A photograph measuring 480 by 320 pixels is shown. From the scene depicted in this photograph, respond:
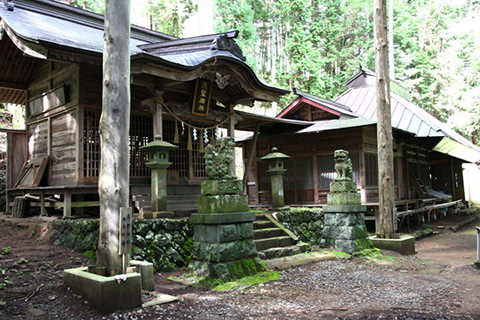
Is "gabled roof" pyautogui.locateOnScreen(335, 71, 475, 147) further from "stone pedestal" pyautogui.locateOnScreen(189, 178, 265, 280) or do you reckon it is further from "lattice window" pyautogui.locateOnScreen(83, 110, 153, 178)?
"stone pedestal" pyautogui.locateOnScreen(189, 178, 265, 280)

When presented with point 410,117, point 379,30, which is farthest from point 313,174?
point 379,30

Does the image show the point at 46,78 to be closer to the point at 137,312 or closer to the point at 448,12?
the point at 137,312

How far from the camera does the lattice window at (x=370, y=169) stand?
15.3 m

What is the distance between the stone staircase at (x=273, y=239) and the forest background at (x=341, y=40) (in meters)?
18.7

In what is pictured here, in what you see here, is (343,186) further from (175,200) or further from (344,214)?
(175,200)

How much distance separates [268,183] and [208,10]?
15.2m

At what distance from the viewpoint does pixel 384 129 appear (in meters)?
10.5

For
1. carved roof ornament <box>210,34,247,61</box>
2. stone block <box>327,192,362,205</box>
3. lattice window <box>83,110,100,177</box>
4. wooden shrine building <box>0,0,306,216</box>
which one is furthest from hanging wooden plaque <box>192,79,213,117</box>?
stone block <box>327,192,362,205</box>

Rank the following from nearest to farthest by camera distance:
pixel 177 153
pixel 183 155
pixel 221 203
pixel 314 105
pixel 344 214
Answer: pixel 221 203
pixel 344 214
pixel 177 153
pixel 183 155
pixel 314 105

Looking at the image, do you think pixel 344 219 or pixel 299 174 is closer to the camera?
pixel 344 219

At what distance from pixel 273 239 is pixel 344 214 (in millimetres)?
2221

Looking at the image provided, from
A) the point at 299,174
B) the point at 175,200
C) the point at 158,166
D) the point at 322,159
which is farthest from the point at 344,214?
the point at 299,174

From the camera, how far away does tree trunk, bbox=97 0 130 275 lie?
520cm

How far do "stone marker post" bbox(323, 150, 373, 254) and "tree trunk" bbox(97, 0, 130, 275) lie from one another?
21.4 feet
